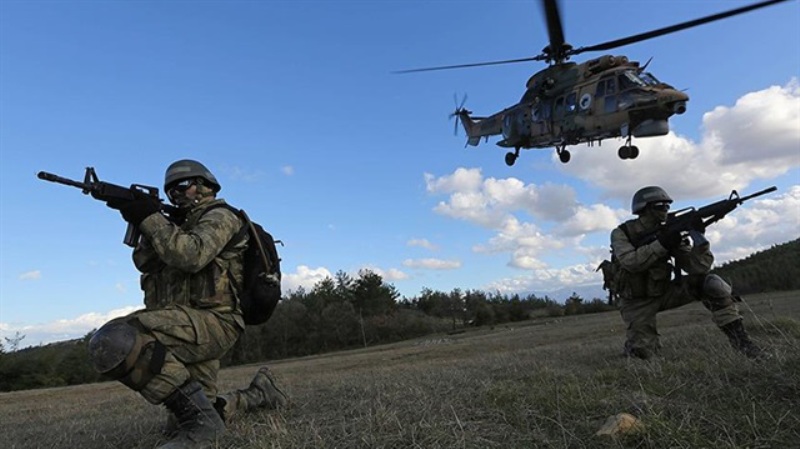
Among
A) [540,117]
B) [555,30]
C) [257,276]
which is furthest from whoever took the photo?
[540,117]

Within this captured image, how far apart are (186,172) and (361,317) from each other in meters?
48.5

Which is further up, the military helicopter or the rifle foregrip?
the military helicopter

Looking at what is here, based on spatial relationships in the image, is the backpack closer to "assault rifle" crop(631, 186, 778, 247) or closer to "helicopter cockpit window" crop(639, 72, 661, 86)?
"assault rifle" crop(631, 186, 778, 247)

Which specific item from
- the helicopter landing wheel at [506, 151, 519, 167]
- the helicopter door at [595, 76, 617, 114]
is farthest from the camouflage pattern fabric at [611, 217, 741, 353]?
the helicopter landing wheel at [506, 151, 519, 167]

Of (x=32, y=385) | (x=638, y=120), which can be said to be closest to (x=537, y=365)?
(x=638, y=120)

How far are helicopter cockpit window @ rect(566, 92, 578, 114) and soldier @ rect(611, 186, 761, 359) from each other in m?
12.3

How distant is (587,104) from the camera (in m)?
18.1

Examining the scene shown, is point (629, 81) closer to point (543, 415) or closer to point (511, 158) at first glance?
point (511, 158)

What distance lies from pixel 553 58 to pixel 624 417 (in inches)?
630

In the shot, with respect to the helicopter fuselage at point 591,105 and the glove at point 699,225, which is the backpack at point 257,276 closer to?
the glove at point 699,225

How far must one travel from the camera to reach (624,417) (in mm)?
2955

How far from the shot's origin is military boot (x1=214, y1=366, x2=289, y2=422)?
171 inches

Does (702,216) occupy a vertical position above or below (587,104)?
below

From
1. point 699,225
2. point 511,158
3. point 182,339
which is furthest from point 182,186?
point 511,158
